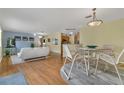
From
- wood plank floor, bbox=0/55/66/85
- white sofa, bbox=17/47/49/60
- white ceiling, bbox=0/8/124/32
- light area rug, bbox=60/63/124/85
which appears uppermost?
white ceiling, bbox=0/8/124/32

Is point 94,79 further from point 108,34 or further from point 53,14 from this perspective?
point 108,34

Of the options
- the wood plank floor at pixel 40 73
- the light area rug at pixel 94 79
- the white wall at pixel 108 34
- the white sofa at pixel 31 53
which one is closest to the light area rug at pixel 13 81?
the wood plank floor at pixel 40 73

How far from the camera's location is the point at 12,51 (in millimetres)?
7801

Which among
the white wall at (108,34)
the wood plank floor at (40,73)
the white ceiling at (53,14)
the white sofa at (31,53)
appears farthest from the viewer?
the white sofa at (31,53)

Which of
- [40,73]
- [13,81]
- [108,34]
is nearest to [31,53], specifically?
[40,73]

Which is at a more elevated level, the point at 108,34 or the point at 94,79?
the point at 108,34

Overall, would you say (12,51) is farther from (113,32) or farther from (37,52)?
(113,32)

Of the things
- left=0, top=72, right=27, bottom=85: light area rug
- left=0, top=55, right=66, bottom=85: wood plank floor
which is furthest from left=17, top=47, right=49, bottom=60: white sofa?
left=0, top=72, right=27, bottom=85: light area rug

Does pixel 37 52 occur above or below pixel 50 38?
below

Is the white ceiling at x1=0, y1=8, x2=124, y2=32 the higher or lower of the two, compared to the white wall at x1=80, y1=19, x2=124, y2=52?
higher

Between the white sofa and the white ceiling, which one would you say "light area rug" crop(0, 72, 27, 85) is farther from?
the white sofa

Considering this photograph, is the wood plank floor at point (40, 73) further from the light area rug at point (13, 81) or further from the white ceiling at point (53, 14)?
the white ceiling at point (53, 14)
